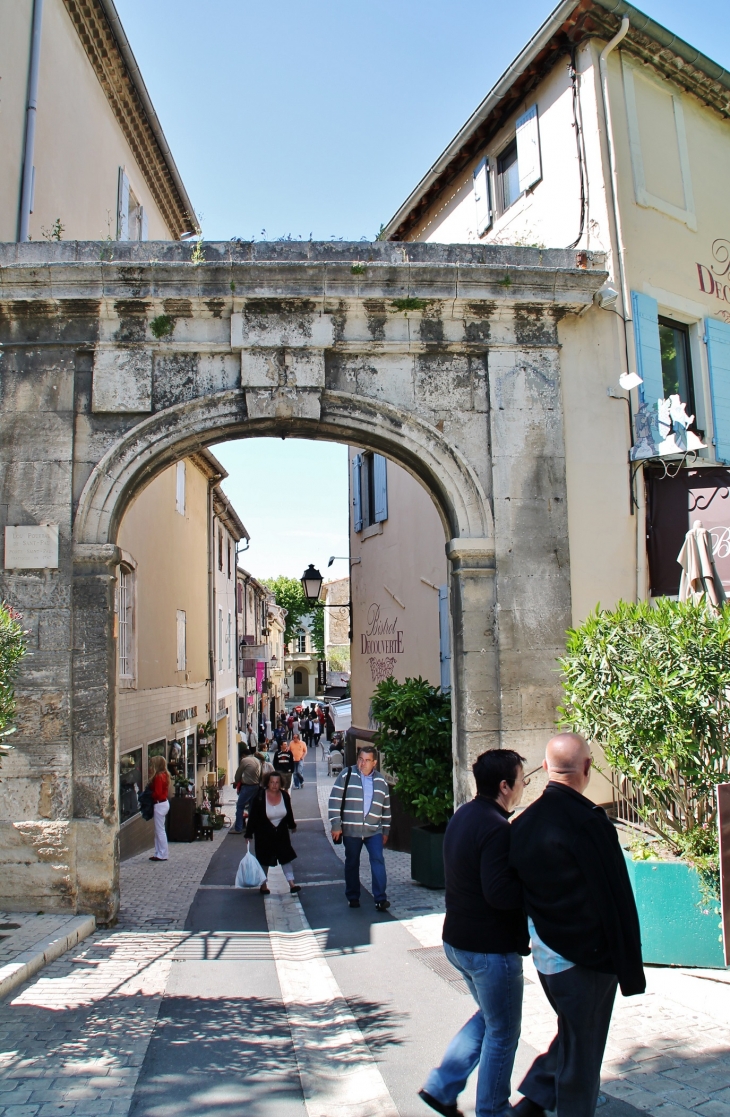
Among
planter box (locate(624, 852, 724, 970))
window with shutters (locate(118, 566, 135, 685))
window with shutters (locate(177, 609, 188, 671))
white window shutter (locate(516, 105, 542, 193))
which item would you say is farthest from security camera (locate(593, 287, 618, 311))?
window with shutters (locate(177, 609, 188, 671))

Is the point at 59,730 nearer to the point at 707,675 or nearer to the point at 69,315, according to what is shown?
the point at 69,315

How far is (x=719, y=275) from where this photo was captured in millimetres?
9688

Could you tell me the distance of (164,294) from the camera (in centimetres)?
742

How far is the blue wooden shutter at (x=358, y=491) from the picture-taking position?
1534 centimetres

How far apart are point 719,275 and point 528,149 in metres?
2.67

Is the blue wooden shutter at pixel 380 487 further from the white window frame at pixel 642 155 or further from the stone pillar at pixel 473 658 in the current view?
the stone pillar at pixel 473 658

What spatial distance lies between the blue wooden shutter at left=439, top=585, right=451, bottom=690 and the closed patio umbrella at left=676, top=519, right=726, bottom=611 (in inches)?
169

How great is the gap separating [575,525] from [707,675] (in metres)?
2.85

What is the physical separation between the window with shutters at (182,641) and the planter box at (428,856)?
9471 millimetres

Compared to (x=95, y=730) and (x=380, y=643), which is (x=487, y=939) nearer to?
(x=95, y=730)

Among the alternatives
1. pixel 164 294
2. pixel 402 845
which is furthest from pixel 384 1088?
pixel 402 845

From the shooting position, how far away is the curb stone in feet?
17.1

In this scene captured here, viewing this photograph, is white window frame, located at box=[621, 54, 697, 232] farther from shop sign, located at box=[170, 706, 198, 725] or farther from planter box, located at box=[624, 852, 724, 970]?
shop sign, located at box=[170, 706, 198, 725]

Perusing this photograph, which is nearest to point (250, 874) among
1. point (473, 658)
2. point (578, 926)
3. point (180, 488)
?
point (473, 658)
